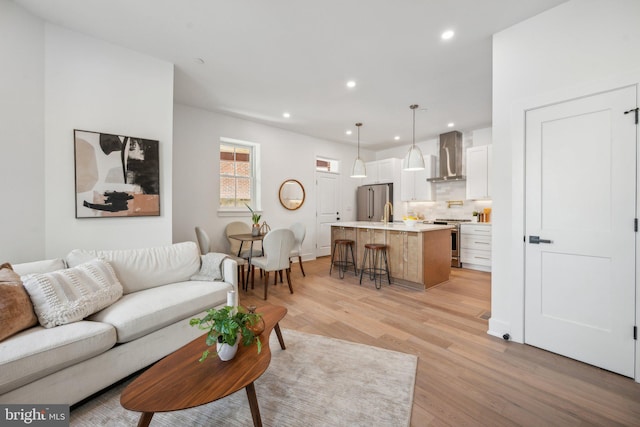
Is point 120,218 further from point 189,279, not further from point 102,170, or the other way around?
point 189,279

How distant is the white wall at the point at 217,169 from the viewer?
436 cm

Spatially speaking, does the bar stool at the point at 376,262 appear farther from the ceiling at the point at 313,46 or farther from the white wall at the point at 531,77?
the ceiling at the point at 313,46

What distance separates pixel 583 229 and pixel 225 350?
2784mm

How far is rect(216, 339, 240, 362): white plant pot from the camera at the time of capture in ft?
4.72

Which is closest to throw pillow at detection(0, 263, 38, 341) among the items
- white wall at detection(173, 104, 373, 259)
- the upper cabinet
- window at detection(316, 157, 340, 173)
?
white wall at detection(173, 104, 373, 259)

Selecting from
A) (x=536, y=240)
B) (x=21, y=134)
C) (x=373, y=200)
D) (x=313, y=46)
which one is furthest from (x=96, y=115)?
(x=373, y=200)

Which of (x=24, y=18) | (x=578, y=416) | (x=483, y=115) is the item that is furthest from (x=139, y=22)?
(x=483, y=115)

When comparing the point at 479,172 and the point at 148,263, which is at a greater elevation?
the point at 479,172

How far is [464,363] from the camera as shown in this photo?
207 centimetres

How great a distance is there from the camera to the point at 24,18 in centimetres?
229

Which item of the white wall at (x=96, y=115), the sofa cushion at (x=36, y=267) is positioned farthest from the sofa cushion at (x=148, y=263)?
the white wall at (x=96, y=115)

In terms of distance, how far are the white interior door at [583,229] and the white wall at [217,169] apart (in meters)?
4.29

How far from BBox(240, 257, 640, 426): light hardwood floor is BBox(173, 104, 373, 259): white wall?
1.70m

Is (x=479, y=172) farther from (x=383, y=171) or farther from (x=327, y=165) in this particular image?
(x=327, y=165)
